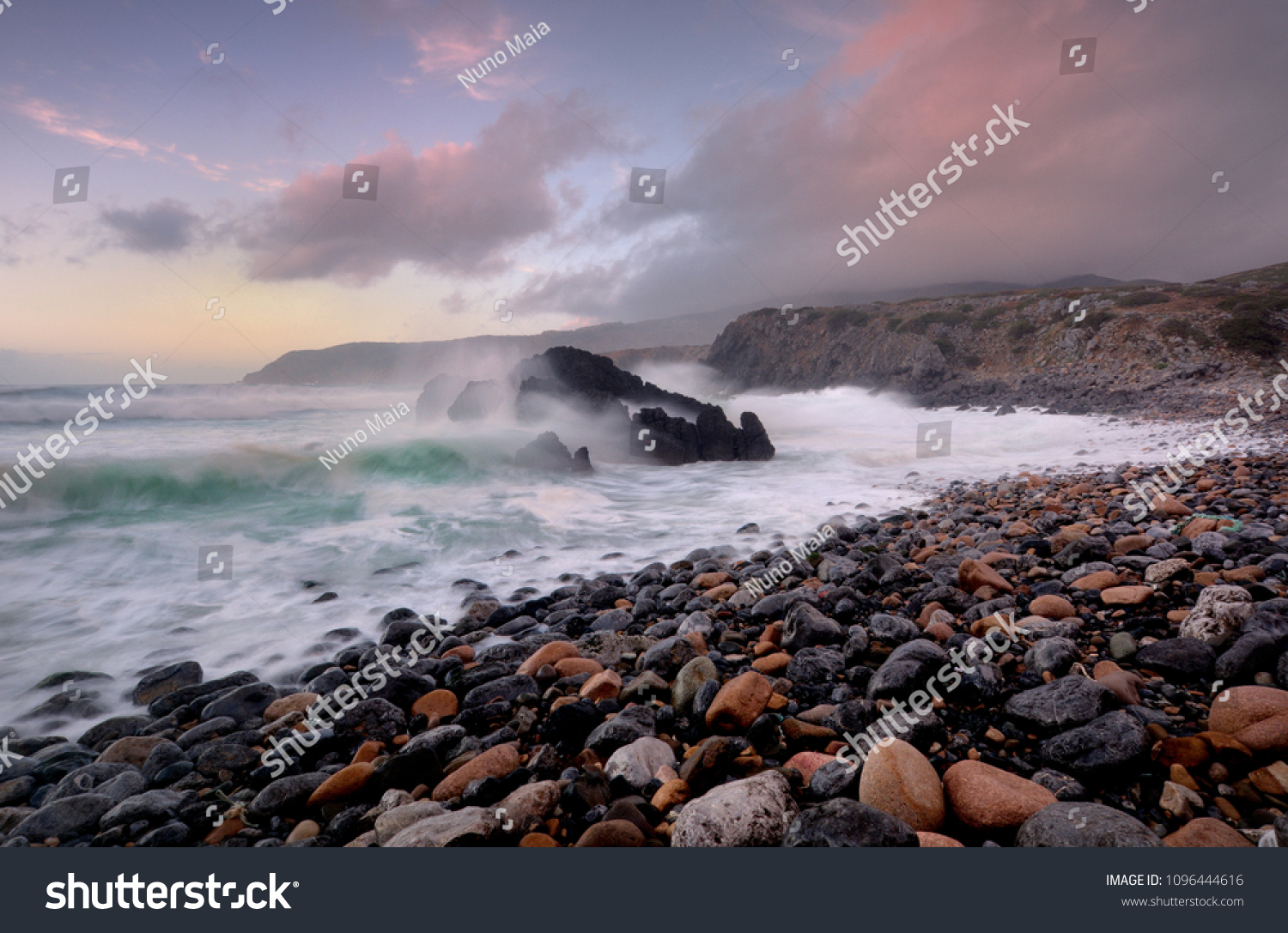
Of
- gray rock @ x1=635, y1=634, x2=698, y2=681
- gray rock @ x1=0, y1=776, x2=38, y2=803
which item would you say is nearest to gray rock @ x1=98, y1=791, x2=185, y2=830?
gray rock @ x1=0, y1=776, x2=38, y2=803

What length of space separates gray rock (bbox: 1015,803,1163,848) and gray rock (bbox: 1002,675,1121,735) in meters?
0.77

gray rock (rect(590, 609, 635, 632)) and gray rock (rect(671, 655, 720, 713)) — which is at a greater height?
gray rock (rect(671, 655, 720, 713))

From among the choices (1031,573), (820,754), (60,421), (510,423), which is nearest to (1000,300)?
(510,423)

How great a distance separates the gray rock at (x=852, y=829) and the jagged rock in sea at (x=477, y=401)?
3173 centimetres

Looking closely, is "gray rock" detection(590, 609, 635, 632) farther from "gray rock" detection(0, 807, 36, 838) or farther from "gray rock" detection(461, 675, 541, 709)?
"gray rock" detection(0, 807, 36, 838)

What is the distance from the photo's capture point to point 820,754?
10.6ft

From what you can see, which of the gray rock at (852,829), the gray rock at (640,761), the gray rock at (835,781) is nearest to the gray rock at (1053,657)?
the gray rock at (835,781)

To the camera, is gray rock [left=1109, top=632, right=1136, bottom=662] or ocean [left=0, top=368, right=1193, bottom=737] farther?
ocean [left=0, top=368, right=1193, bottom=737]

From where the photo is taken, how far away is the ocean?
25.7ft

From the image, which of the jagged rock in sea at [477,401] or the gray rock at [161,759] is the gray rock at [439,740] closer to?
the gray rock at [161,759]

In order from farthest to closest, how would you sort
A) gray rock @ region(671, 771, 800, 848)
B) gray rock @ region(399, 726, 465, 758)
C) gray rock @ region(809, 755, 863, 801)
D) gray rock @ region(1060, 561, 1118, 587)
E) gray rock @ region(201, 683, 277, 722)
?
gray rock @ region(1060, 561, 1118, 587) < gray rock @ region(201, 683, 277, 722) < gray rock @ region(399, 726, 465, 758) < gray rock @ region(809, 755, 863, 801) < gray rock @ region(671, 771, 800, 848)

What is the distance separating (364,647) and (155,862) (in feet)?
12.4

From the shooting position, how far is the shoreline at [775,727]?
8.95ft

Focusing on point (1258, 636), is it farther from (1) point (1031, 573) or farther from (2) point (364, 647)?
A: (2) point (364, 647)
